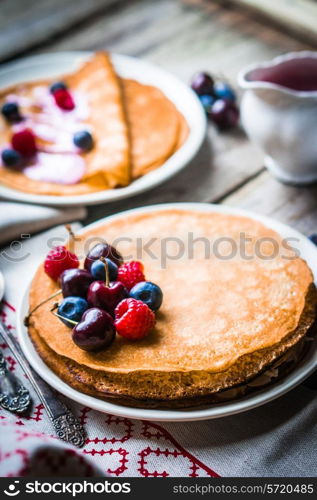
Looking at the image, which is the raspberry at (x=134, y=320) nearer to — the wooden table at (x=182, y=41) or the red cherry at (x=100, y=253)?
the red cherry at (x=100, y=253)

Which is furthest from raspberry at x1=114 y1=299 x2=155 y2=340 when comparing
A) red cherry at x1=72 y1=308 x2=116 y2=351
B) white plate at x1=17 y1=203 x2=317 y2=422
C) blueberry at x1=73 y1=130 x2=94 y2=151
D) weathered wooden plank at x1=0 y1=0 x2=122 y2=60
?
weathered wooden plank at x1=0 y1=0 x2=122 y2=60

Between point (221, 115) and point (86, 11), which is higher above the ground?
point (86, 11)

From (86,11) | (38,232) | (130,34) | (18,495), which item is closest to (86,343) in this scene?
(18,495)

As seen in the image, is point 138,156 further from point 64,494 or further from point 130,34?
point 64,494

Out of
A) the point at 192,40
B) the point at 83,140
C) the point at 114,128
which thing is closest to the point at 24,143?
the point at 83,140

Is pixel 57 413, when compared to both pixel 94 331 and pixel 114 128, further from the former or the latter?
pixel 114 128
